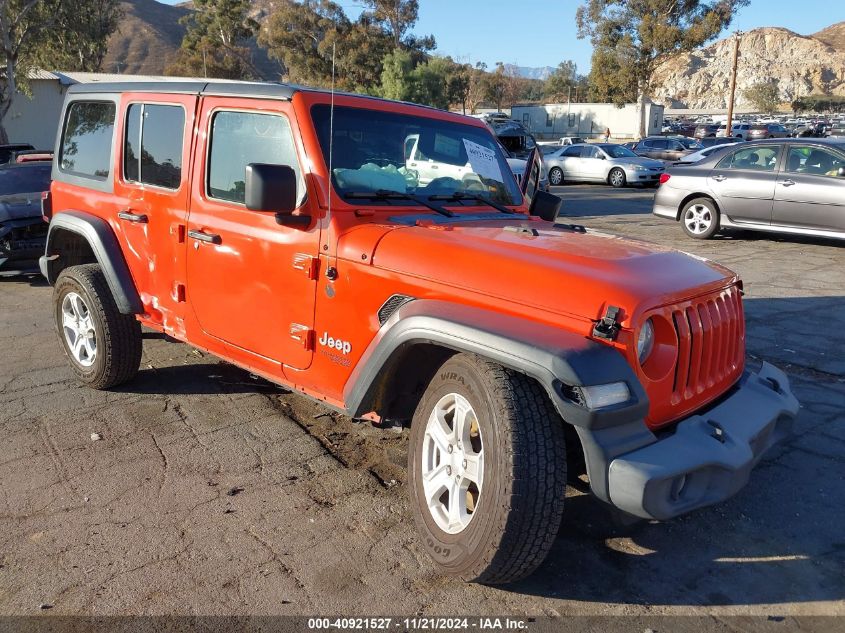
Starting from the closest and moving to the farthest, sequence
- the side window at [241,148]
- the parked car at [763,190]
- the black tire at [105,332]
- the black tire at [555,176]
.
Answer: the side window at [241,148]
the black tire at [105,332]
the parked car at [763,190]
the black tire at [555,176]

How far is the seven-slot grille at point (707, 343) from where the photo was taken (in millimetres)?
2861

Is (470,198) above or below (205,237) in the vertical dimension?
above

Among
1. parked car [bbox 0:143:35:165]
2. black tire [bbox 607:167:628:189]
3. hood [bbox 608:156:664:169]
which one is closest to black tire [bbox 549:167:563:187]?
black tire [bbox 607:167:628:189]

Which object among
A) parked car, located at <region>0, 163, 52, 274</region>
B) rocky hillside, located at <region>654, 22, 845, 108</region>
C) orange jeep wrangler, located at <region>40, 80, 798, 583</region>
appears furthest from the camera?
rocky hillside, located at <region>654, 22, 845, 108</region>

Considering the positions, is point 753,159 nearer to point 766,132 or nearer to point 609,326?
point 609,326

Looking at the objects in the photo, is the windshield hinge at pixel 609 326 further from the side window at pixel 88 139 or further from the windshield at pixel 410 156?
the side window at pixel 88 139

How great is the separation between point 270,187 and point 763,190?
9.49 metres

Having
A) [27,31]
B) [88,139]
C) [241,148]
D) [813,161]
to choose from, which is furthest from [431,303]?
[27,31]

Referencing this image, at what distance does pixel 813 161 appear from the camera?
1026 centimetres

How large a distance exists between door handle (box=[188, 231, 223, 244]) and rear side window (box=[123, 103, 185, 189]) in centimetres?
36

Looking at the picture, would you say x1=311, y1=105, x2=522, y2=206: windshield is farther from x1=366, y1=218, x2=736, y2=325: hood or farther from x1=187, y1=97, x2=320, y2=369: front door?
x1=366, y1=218, x2=736, y2=325: hood

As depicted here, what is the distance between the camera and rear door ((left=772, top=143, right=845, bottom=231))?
32.6 feet

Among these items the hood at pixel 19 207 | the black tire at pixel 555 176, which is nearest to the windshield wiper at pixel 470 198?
the hood at pixel 19 207

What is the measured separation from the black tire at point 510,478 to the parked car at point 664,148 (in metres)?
26.7
